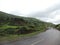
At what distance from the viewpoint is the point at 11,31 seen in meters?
40.7

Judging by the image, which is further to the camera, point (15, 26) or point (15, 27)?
point (15, 26)

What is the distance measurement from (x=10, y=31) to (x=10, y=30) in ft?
2.48

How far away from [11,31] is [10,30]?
1.00 metres

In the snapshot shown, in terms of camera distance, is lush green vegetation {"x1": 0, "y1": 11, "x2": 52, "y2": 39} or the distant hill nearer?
lush green vegetation {"x1": 0, "y1": 11, "x2": 52, "y2": 39}

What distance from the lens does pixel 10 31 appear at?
40.9 metres

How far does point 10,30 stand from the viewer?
137 feet

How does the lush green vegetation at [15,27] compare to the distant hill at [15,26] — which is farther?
the distant hill at [15,26]

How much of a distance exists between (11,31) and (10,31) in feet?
1.11
